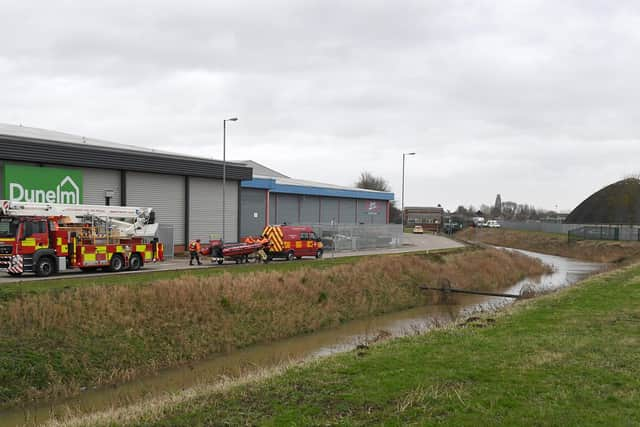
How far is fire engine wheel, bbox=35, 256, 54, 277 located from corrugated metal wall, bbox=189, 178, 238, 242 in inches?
719

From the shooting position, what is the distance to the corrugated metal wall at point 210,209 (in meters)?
44.5

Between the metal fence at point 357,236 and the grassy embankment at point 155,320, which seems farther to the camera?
the metal fence at point 357,236

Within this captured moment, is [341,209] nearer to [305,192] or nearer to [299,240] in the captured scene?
[305,192]

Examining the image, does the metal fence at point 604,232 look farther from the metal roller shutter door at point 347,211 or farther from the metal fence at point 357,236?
the metal roller shutter door at point 347,211

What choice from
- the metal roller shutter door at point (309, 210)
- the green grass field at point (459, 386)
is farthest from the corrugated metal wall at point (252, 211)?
the green grass field at point (459, 386)

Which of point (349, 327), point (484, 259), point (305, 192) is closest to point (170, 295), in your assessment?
point (349, 327)

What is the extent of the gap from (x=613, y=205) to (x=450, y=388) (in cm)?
8994

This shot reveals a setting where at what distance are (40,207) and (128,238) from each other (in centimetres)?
477

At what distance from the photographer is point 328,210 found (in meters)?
66.4

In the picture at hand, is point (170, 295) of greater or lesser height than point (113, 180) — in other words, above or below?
below

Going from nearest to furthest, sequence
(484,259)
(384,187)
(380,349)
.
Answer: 1. (380,349)
2. (484,259)
3. (384,187)

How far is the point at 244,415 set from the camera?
8367 millimetres

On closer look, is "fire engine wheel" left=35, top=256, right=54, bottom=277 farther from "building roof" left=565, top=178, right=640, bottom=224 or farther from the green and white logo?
"building roof" left=565, top=178, right=640, bottom=224

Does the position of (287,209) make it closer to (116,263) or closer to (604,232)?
(116,263)
